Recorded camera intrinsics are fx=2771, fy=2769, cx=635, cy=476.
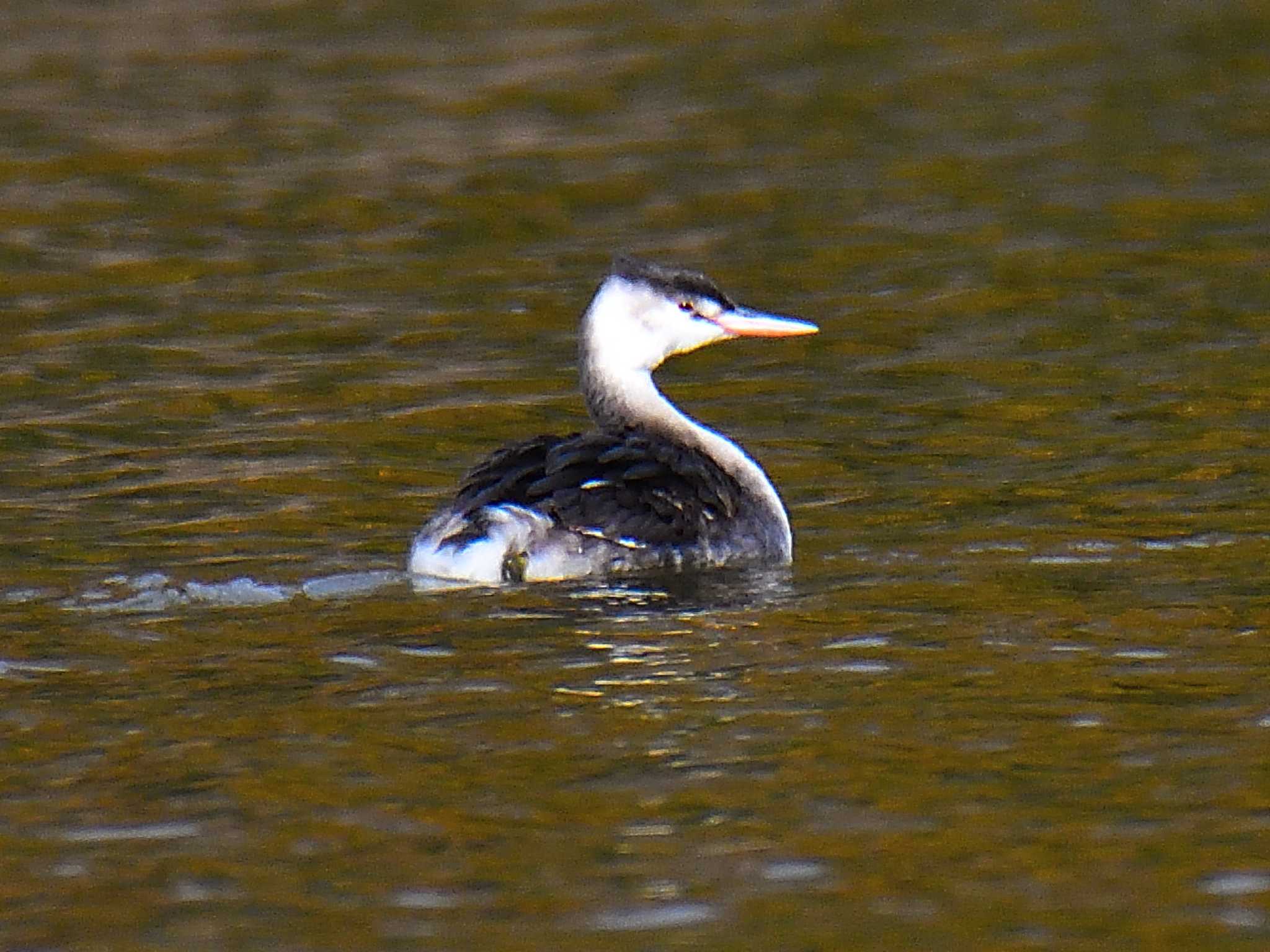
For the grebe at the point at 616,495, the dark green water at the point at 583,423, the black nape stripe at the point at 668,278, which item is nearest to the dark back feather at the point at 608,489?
the grebe at the point at 616,495

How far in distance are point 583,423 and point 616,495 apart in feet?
9.39

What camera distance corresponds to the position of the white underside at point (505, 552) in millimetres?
8047

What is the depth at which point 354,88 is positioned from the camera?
18.3 metres

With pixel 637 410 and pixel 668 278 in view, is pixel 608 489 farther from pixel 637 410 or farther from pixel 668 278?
pixel 668 278

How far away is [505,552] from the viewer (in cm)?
805

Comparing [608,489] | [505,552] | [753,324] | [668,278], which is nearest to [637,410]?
[668,278]

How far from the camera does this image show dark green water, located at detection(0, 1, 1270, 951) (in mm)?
5637

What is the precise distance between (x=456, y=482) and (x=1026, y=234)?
490 centimetres

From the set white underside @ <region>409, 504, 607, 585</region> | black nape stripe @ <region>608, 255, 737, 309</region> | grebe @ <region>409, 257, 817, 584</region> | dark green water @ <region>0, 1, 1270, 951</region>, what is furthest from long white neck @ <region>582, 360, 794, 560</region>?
white underside @ <region>409, 504, 607, 585</region>

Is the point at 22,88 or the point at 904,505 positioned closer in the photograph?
the point at 904,505

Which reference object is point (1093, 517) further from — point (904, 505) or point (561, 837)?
point (561, 837)

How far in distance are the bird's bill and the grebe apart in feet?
1.09

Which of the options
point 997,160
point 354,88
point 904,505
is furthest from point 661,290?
point 354,88

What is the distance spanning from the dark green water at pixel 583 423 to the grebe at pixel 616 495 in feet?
0.57
